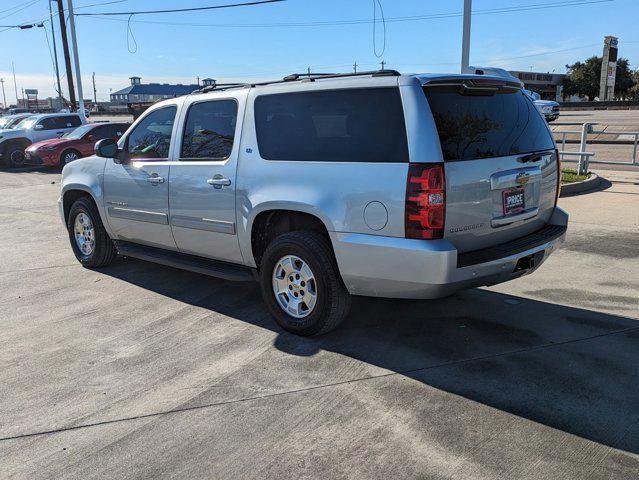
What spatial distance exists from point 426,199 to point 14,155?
21164mm

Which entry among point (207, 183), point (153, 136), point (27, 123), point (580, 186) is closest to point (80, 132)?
point (27, 123)

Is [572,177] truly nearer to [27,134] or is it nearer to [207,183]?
[207,183]

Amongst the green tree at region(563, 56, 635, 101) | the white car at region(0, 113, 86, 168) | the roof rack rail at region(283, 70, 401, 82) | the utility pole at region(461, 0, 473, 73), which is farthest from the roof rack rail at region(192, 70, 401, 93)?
the green tree at region(563, 56, 635, 101)

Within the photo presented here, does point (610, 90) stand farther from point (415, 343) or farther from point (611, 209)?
point (415, 343)

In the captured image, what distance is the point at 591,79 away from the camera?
277 ft

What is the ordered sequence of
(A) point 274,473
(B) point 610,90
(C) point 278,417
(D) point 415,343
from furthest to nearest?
(B) point 610,90, (D) point 415,343, (C) point 278,417, (A) point 274,473

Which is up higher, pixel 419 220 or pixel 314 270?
pixel 419 220

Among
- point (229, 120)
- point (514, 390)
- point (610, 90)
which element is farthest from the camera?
point (610, 90)

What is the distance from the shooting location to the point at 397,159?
374cm

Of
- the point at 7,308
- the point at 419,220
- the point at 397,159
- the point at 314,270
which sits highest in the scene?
the point at 397,159

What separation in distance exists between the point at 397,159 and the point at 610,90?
73.7m

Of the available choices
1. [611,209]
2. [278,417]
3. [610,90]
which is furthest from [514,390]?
[610,90]

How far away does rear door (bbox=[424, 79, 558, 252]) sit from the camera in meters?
3.77

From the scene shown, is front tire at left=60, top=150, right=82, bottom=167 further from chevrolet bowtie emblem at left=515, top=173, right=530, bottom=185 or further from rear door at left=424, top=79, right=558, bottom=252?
chevrolet bowtie emblem at left=515, top=173, right=530, bottom=185
